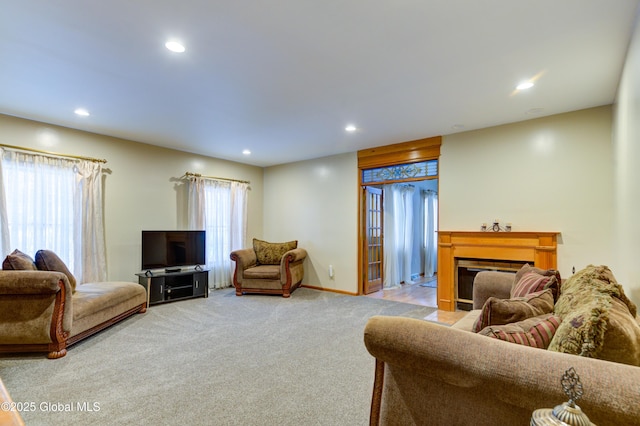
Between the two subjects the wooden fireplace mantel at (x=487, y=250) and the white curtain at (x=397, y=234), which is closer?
the wooden fireplace mantel at (x=487, y=250)

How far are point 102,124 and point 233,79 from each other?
2396 millimetres

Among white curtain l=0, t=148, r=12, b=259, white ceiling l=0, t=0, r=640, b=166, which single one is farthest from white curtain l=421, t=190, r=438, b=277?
white curtain l=0, t=148, r=12, b=259

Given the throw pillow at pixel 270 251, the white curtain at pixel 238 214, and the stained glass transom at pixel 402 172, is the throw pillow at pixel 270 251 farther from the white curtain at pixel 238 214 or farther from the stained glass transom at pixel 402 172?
the stained glass transom at pixel 402 172

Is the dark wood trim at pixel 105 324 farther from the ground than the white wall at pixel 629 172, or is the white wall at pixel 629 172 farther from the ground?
the white wall at pixel 629 172

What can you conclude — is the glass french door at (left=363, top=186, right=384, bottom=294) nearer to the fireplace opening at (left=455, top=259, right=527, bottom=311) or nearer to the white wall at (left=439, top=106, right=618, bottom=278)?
the white wall at (left=439, top=106, right=618, bottom=278)

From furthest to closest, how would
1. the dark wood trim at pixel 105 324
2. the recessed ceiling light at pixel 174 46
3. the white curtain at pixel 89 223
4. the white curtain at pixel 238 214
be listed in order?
1. the white curtain at pixel 238 214
2. the white curtain at pixel 89 223
3. the dark wood trim at pixel 105 324
4. the recessed ceiling light at pixel 174 46

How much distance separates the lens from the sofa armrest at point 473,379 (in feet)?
2.63

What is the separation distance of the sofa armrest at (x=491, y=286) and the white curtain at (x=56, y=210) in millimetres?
4724

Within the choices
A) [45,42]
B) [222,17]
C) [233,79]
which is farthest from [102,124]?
[222,17]

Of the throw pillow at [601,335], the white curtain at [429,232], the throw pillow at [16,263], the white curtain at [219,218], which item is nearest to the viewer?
the throw pillow at [601,335]

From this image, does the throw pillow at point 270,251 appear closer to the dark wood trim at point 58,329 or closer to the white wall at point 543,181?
the white wall at point 543,181

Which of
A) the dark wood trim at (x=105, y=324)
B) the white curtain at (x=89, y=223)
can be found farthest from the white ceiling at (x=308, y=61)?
the dark wood trim at (x=105, y=324)

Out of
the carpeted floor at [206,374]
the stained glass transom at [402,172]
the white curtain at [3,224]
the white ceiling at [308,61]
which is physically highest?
the white ceiling at [308,61]

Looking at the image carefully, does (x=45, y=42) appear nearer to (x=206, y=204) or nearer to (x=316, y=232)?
(x=206, y=204)
